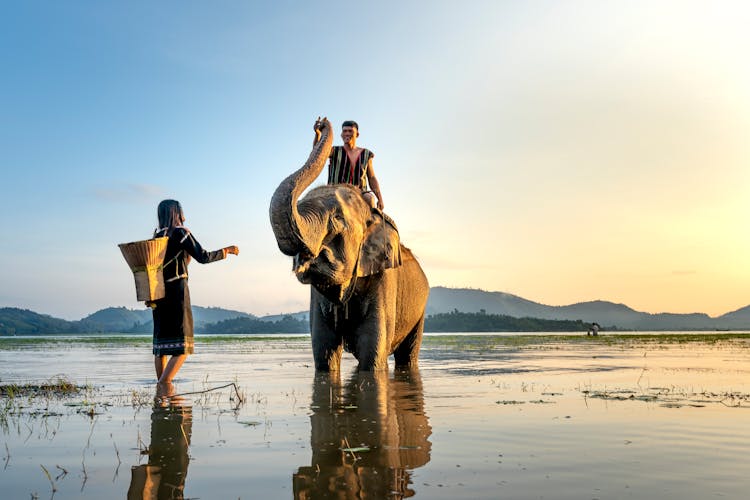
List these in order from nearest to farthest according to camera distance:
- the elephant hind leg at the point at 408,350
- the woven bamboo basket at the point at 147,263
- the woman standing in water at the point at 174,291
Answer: the woven bamboo basket at the point at 147,263 < the woman standing in water at the point at 174,291 < the elephant hind leg at the point at 408,350

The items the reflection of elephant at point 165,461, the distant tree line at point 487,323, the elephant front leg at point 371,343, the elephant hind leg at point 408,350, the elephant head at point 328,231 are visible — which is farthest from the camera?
the distant tree line at point 487,323

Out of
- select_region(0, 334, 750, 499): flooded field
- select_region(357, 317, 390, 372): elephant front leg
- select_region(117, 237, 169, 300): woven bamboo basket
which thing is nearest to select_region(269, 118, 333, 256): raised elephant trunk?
select_region(0, 334, 750, 499): flooded field

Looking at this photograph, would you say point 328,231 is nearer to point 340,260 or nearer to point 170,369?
point 340,260

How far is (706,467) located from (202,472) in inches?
129

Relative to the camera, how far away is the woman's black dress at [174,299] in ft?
33.1

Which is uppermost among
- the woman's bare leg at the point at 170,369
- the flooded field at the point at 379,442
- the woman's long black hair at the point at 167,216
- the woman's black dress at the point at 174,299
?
the woman's long black hair at the point at 167,216

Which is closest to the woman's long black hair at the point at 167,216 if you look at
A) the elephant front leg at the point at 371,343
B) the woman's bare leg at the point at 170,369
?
the woman's bare leg at the point at 170,369

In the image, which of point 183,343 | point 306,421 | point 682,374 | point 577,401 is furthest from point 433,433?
point 682,374

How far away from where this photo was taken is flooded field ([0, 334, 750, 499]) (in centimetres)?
415

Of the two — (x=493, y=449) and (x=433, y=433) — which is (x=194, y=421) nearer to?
(x=433, y=433)

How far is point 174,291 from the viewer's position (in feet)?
33.2

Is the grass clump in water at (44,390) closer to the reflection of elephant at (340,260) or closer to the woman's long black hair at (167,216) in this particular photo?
the woman's long black hair at (167,216)

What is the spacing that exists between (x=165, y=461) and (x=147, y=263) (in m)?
5.24

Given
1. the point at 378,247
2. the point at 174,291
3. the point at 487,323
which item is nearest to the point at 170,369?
the point at 174,291
